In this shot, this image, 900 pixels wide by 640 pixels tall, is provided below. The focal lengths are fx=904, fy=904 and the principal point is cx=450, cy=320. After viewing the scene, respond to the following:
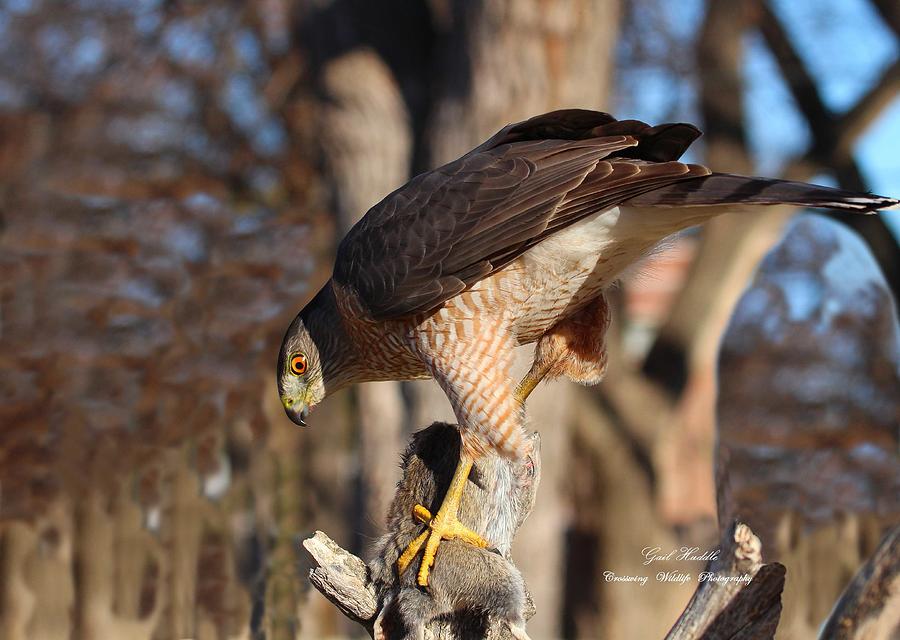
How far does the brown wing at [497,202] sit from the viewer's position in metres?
3.03

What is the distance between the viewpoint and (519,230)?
307 cm

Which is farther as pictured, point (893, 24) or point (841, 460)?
point (893, 24)

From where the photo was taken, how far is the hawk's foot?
2.74 metres

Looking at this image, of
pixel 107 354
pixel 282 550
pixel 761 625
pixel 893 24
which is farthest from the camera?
pixel 893 24

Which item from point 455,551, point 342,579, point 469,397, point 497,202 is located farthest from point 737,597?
point 497,202

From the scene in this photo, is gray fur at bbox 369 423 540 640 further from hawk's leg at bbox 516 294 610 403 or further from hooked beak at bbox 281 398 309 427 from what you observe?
hooked beak at bbox 281 398 309 427

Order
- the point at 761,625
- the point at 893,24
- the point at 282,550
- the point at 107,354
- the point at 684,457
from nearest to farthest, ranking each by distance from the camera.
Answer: the point at 761,625 < the point at 282,550 < the point at 107,354 < the point at 893,24 < the point at 684,457

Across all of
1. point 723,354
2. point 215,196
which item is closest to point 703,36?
point 723,354

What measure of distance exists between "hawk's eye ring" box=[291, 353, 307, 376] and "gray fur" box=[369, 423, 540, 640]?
2.22 feet

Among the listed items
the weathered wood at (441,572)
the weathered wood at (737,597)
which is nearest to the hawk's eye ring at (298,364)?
the weathered wood at (441,572)

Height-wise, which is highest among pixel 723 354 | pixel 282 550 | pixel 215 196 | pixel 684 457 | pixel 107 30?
pixel 107 30

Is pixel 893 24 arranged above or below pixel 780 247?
above

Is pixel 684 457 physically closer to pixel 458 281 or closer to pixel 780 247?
pixel 780 247

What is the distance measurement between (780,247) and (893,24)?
497 centimetres
